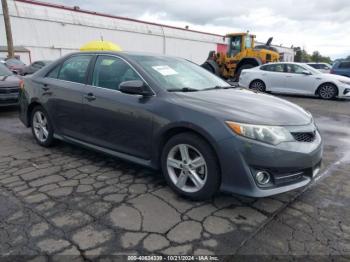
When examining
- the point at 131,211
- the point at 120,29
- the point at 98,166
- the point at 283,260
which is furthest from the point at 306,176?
the point at 120,29

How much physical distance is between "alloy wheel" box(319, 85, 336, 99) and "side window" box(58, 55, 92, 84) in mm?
9878

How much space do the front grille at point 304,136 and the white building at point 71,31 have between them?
24930 mm

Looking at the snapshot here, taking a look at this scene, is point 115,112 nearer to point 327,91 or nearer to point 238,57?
point 327,91

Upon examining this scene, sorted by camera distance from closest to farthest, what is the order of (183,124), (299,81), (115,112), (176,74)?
(183,124)
(115,112)
(176,74)
(299,81)

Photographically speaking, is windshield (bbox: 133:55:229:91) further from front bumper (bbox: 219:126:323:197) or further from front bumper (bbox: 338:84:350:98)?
front bumper (bbox: 338:84:350:98)

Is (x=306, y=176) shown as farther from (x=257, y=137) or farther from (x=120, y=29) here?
(x=120, y=29)

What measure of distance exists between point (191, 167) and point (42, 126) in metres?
2.89

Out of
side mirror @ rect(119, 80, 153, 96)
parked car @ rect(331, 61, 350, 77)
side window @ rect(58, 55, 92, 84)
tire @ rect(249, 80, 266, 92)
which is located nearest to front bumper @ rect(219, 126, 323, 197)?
side mirror @ rect(119, 80, 153, 96)

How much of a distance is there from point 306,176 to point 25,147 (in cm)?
408

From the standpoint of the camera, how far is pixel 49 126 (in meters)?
4.76

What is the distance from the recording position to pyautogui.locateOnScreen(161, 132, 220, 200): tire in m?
2.97

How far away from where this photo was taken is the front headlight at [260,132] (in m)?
2.81

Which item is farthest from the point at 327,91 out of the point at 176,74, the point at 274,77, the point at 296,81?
the point at 176,74

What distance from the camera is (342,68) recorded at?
15.9m
